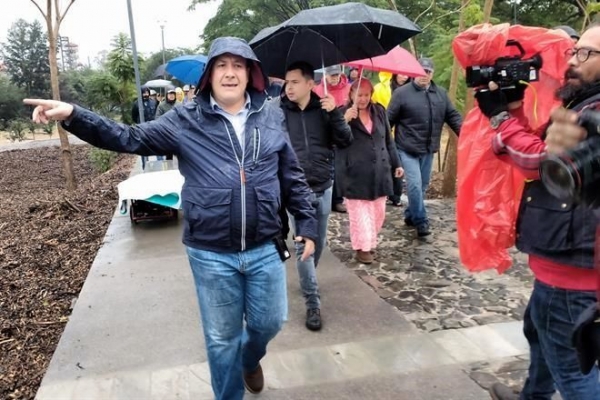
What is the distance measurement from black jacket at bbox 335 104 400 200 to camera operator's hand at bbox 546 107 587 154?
3.64 metres

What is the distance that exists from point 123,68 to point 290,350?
17.6m

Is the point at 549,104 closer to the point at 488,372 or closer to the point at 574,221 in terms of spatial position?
the point at 574,221

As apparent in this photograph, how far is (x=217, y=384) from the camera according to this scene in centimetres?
276

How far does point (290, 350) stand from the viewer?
3.60m

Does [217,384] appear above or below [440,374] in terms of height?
above

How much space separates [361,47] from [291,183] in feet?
6.65

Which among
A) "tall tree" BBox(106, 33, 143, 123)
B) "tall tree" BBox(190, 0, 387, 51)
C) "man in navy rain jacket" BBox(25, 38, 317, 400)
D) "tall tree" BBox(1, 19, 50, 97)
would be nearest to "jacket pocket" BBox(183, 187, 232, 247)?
"man in navy rain jacket" BBox(25, 38, 317, 400)

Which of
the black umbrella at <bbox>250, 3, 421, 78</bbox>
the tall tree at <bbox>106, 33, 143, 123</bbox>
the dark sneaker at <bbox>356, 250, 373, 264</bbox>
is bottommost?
the dark sneaker at <bbox>356, 250, 373, 264</bbox>

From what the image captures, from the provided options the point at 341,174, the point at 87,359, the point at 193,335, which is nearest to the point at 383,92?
the point at 341,174

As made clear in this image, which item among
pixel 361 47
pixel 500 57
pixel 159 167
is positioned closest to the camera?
pixel 500 57

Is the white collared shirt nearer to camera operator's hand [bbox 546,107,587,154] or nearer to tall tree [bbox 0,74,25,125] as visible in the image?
camera operator's hand [bbox 546,107,587,154]

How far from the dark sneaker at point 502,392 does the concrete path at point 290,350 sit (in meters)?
0.16

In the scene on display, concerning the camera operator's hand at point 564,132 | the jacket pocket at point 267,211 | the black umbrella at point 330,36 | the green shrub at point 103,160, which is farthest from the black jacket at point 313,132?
the green shrub at point 103,160

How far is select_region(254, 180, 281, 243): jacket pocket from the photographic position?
103 inches
